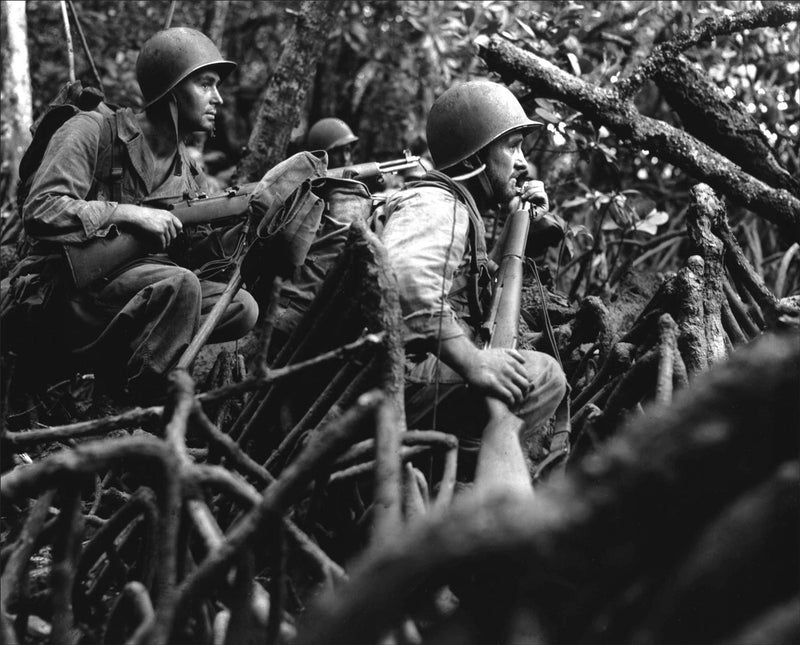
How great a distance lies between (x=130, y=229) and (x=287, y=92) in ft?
8.57

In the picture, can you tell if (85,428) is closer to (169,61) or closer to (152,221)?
(152,221)

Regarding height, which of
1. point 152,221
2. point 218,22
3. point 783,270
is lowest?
point 783,270

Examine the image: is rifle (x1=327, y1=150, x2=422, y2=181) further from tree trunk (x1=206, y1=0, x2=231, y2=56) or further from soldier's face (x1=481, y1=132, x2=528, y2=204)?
tree trunk (x1=206, y1=0, x2=231, y2=56)

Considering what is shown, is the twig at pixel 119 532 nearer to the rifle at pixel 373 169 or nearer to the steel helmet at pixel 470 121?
the steel helmet at pixel 470 121

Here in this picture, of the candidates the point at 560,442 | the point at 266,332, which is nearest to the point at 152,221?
the point at 266,332

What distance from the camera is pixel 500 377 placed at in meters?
3.54

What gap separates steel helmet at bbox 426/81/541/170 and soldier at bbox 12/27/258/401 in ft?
3.91

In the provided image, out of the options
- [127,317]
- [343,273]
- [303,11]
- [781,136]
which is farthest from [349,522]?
[781,136]

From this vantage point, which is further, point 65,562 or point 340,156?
point 340,156

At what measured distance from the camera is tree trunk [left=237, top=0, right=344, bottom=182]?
697cm

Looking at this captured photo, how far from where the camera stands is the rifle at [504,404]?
3.18 meters

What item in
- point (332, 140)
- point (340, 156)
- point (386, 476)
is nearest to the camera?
point (386, 476)

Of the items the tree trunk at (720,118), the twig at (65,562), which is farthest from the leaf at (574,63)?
the twig at (65,562)

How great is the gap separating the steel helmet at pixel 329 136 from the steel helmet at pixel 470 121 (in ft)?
11.9
